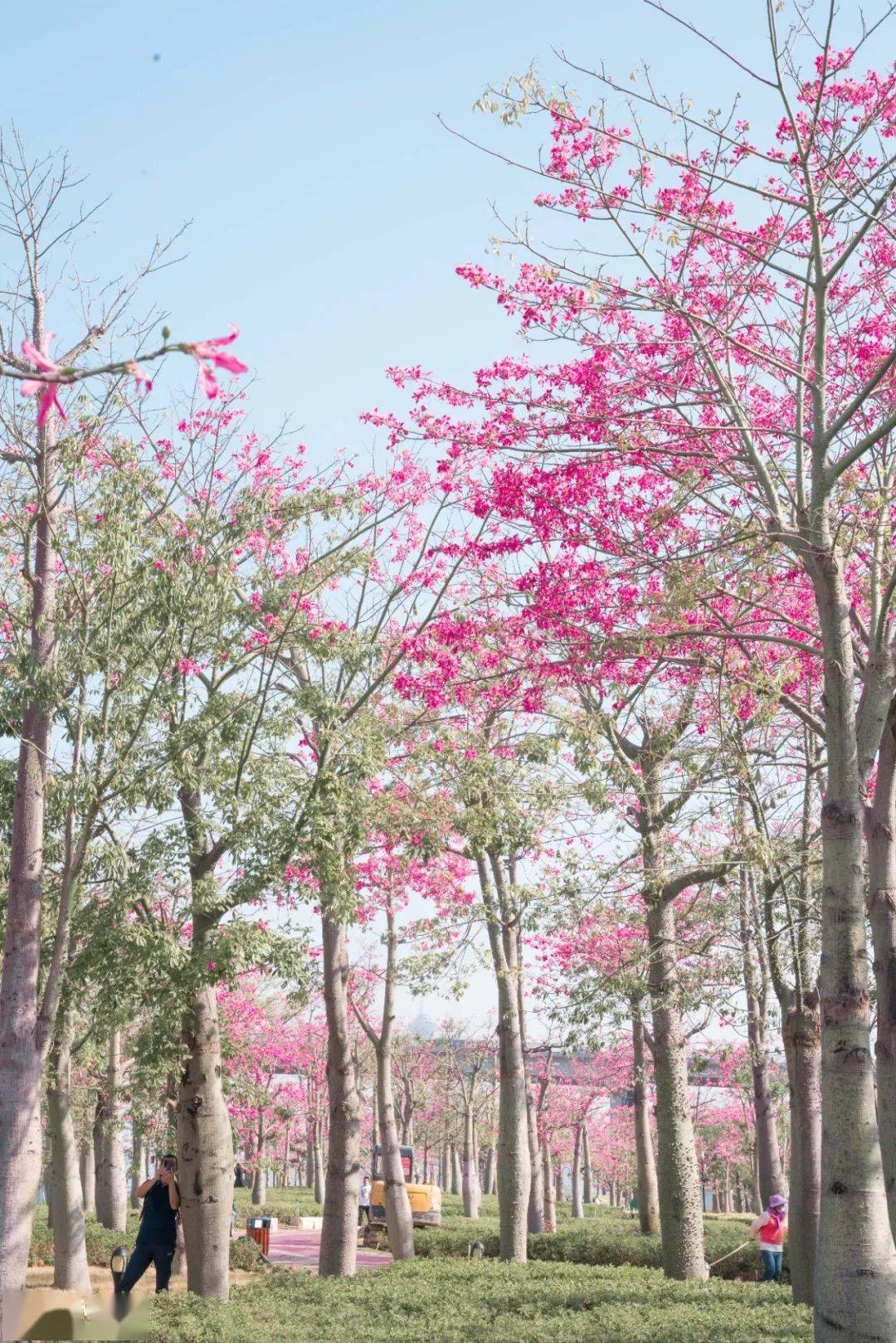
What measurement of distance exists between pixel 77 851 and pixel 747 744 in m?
6.49

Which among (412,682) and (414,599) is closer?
(412,682)

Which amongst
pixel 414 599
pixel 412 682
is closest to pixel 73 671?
pixel 412 682

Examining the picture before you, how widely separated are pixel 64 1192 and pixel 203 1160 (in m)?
3.97

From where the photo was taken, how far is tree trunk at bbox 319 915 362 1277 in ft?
49.1

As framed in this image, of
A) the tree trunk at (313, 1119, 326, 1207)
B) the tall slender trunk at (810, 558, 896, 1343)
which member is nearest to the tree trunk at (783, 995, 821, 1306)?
the tall slender trunk at (810, 558, 896, 1343)

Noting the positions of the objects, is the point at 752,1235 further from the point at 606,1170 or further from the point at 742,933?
the point at 606,1170

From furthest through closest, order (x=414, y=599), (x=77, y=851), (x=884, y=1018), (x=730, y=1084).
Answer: (x=730, y=1084) < (x=414, y=599) < (x=77, y=851) < (x=884, y=1018)

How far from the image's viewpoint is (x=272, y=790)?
11719 mm

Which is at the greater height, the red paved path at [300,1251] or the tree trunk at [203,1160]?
the tree trunk at [203,1160]

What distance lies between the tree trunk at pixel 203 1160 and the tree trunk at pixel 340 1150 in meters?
2.33

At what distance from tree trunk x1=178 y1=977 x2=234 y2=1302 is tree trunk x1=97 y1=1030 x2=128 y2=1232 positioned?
6.86m

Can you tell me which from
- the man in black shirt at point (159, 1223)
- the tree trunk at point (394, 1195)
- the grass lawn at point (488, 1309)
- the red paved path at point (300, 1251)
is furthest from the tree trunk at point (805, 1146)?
the red paved path at point (300, 1251)

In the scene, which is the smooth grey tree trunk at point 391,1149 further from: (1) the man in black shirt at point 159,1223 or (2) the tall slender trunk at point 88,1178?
(2) the tall slender trunk at point 88,1178

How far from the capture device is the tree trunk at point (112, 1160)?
1978 cm
